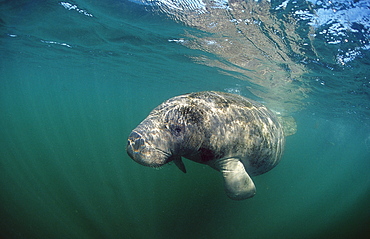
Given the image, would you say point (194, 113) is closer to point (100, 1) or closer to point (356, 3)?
point (356, 3)

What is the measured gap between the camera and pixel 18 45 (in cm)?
1662

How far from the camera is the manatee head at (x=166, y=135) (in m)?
2.99

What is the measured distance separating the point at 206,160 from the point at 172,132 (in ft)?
3.05

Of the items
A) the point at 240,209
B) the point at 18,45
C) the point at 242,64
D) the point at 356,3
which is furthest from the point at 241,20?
the point at 18,45

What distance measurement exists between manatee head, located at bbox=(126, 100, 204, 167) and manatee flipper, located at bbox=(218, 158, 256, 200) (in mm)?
740

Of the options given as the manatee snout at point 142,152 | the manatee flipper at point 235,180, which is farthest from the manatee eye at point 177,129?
the manatee flipper at point 235,180

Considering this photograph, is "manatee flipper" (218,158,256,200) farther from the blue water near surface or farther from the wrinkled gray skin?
the blue water near surface

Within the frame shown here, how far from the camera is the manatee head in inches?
118

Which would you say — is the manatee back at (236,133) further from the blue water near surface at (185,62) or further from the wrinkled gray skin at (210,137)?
the blue water near surface at (185,62)

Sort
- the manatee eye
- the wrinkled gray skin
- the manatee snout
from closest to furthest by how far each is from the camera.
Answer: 1. the manatee snout
2. the wrinkled gray skin
3. the manatee eye

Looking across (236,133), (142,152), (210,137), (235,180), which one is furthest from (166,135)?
(235,180)

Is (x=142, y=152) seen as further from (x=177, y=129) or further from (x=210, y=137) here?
(x=210, y=137)

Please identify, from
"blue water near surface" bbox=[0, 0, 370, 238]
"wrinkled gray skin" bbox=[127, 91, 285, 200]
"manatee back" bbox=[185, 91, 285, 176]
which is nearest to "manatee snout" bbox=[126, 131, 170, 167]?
"wrinkled gray skin" bbox=[127, 91, 285, 200]

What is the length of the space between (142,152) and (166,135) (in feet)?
1.58
